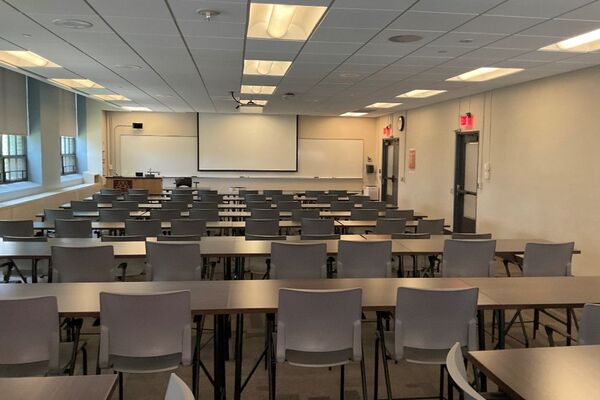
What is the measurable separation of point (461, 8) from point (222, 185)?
42.1 ft

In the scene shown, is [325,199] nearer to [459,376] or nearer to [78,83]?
[78,83]

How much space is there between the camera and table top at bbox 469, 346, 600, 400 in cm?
187

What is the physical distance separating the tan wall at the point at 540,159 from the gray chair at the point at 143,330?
225 inches

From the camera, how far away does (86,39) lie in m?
5.59

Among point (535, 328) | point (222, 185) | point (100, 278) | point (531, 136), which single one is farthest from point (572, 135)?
point (222, 185)

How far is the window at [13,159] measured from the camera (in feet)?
33.8

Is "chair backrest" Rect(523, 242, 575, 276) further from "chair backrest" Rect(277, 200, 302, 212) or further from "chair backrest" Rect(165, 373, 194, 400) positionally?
"chair backrest" Rect(277, 200, 302, 212)

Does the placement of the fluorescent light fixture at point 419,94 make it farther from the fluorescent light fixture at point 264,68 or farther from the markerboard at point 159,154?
the markerboard at point 159,154

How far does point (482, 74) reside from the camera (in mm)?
8086

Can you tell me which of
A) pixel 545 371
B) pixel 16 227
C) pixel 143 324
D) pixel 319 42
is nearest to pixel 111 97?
pixel 16 227

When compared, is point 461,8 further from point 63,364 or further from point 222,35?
point 63,364

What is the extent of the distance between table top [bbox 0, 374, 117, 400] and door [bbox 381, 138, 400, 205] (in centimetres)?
1314

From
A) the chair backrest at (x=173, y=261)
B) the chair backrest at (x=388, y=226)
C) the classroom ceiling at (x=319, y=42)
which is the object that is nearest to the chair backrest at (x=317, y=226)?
the chair backrest at (x=388, y=226)

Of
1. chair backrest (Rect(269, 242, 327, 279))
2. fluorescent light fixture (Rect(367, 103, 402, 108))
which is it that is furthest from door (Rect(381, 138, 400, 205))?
chair backrest (Rect(269, 242, 327, 279))
